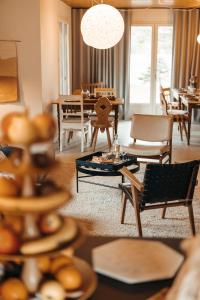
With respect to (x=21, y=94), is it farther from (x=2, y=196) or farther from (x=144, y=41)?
(x=2, y=196)

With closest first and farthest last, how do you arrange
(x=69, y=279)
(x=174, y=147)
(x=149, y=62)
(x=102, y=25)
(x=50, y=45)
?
(x=69, y=279)
(x=102, y=25)
(x=174, y=147)
(x=50, y=45)
(x=149, y=62)

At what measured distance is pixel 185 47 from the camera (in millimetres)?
9477

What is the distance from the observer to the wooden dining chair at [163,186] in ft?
10.3

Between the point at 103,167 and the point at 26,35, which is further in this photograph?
the point at 26,35

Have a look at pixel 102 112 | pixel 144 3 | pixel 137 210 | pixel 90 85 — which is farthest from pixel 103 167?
pixel 144 3

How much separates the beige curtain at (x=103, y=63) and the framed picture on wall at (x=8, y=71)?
10.9ft

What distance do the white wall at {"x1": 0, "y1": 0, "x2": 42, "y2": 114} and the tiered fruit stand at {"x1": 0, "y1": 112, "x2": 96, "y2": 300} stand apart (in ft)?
18.4

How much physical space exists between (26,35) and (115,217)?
3.76m

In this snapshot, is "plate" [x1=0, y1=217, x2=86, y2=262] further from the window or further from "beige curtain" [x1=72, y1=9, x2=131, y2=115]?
the window

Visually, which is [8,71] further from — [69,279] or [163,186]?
[69,279]

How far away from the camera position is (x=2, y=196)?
1069mm

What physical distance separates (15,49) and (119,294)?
18.7 ft

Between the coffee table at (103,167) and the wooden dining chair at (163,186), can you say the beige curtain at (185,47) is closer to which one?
the coffee table at (103,167)

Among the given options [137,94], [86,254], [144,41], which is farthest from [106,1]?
[86,254]
